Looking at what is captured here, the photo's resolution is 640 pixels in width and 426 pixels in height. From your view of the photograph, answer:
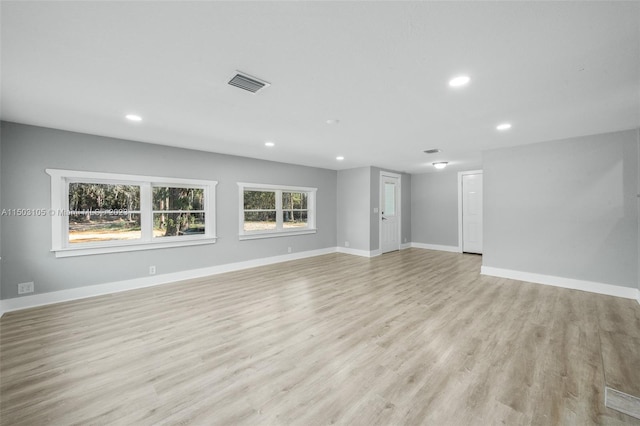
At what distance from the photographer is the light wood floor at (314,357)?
63.8 inches

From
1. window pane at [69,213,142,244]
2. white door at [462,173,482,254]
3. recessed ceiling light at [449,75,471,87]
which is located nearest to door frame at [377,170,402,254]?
white door at [462,173,482,254]

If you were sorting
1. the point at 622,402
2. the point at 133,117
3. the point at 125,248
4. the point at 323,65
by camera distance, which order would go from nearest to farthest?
the point at 622,402 < the point at 323,65 < the point at 133,117 < the point at 125,248

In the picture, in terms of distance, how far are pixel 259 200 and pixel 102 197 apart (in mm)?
2701

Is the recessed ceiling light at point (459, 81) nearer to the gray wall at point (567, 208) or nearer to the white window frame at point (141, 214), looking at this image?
the gray wall at point (567, 208)

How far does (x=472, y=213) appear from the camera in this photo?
6.96 m

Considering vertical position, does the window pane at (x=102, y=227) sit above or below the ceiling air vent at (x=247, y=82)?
below

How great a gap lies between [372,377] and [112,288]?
158 inches

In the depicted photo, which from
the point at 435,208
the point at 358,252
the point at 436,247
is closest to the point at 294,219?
the point at 358,252

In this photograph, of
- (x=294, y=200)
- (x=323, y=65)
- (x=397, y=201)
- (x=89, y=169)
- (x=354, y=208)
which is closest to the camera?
(x=323, y=65)

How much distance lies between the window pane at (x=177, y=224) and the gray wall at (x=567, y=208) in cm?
542

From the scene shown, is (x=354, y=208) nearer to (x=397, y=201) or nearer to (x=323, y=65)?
(x=397, y=201)

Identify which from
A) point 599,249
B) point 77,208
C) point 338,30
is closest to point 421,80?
point 338,30

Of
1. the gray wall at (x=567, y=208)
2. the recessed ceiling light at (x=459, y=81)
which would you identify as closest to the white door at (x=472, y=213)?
the gray wall at (x=567, y=208)

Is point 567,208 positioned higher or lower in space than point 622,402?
higher
